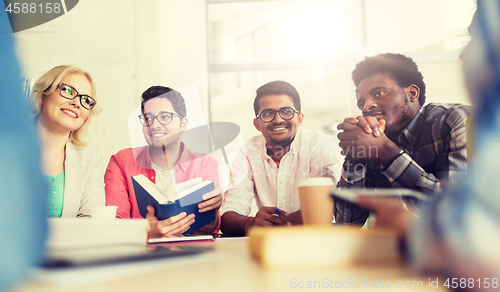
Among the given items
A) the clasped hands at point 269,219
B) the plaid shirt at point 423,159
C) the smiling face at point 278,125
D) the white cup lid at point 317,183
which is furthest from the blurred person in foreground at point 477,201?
the smiling face at point 278,125

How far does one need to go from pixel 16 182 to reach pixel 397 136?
210 centimetres

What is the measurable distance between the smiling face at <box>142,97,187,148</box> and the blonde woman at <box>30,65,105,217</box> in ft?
1.31

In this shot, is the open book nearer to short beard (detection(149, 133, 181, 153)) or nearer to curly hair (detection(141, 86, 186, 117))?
short beard (detection(149, 133, 181, 153))

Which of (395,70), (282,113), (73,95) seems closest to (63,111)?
(73,95)

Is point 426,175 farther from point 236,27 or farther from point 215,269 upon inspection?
point 236,27

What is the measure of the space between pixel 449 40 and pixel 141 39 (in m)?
2.80

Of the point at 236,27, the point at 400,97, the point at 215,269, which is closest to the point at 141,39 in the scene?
the point at 236,27

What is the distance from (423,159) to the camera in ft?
6.15

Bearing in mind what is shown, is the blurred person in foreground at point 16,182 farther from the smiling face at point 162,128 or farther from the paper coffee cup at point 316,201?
the smiling face at point 162,128

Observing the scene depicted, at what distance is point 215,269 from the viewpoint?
0.38 meters

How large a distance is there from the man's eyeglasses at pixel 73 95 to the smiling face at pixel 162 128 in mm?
409

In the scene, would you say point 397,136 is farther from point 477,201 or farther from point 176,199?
point 477,201

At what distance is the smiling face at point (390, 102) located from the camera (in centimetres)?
202

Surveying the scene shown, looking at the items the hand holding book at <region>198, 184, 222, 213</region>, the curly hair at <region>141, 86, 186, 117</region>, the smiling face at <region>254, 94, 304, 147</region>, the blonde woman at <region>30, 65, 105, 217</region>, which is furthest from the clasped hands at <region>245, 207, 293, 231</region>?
the curly hair at <region>141, 86, 186, 117</region>
